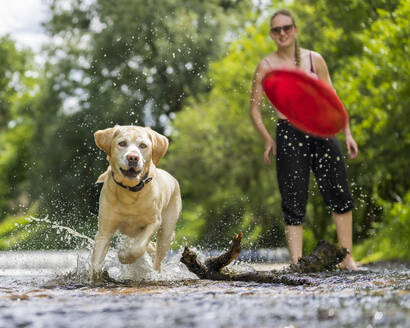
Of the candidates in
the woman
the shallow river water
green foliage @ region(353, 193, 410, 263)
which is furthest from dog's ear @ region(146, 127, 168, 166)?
green foliage @ region(353, 193, 410, 263)

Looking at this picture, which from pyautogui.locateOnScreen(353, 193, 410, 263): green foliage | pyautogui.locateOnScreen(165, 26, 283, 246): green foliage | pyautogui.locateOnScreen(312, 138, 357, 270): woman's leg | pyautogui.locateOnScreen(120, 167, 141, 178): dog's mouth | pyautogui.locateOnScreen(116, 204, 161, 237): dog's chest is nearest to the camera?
pyautogui.locateOnScreen(120, 167, 141, 178): dog's mouth

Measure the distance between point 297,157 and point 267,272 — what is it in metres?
1.61

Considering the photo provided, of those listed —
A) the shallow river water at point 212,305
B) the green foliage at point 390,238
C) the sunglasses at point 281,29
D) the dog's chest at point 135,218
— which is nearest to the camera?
the shallow river water at point 212,305

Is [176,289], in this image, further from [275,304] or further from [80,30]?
[80,30]

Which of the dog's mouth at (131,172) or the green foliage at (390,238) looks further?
the green foliage at (390,238)

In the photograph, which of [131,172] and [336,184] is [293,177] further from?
[131,172]

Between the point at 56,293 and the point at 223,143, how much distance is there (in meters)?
14.0

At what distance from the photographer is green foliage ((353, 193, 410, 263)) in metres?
9.73

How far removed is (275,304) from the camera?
10.6 ft

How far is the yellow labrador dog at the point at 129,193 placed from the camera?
522 centimetres

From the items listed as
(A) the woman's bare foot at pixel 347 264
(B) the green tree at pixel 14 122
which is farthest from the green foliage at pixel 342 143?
(B) the green tree at pixel 14 122

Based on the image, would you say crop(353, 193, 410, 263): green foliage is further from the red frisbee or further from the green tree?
the green tree

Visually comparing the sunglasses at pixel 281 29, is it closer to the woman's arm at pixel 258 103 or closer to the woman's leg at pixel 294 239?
the woman's arm at pixel 258 103

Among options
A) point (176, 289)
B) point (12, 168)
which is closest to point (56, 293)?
point (176, 289)
